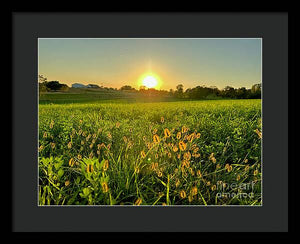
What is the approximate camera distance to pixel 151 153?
1.77 meters

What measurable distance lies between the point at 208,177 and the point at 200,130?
0.34m

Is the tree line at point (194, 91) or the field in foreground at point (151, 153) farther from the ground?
the tree line at point (194, 91)

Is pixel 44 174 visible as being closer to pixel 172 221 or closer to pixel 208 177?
pixel 172 221

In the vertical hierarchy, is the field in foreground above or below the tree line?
below

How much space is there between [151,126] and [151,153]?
0.67ft

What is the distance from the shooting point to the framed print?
160 cm

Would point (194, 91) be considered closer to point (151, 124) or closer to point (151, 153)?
point (151, 124)

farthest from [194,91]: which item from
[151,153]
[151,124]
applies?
[151,153]

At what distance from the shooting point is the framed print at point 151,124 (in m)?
1.60

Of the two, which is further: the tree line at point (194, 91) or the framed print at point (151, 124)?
the tree line at point (194, 91)

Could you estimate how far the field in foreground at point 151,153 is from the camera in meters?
1.67
